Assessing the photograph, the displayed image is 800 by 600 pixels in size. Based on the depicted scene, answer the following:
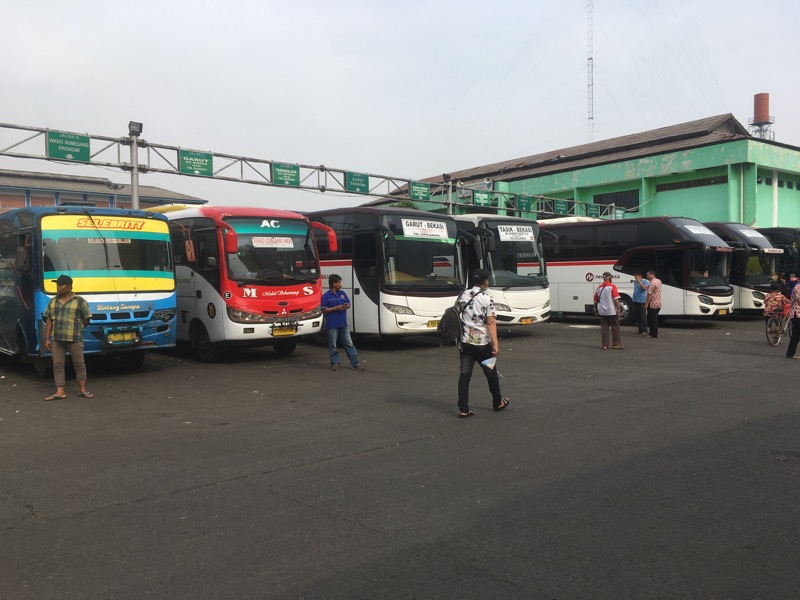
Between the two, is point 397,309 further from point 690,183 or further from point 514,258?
point 690,183

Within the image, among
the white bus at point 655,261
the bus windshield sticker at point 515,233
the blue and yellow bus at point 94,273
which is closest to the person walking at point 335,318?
the blue and yellow bus at point 94,273

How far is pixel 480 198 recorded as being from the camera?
36062 millimetres

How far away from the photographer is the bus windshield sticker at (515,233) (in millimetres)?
19719

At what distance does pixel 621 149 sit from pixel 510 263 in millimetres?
31024

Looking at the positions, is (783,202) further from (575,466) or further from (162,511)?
(162,511)

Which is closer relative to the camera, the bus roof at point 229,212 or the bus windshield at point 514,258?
the bus roof at point 229,212

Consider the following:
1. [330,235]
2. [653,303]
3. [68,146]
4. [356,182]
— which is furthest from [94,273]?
[356,182]

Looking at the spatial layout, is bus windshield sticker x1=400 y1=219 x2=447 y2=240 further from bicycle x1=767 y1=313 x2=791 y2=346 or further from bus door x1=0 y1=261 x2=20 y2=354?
bus door x1=0 y1=261 x2=20 y2=354

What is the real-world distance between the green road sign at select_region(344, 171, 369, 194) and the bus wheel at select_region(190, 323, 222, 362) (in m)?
14.2

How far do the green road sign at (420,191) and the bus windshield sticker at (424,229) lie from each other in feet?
Result: 47.6

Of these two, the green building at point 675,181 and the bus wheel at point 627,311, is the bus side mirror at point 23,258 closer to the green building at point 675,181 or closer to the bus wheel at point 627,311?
the bus wheel at point 627,311

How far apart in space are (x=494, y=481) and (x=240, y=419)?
13.4 feet

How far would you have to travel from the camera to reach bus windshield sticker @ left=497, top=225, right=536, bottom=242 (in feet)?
64.7

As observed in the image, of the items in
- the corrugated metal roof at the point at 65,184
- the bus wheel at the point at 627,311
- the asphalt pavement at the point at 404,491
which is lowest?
the asphalt pavement at the point at 404,491
